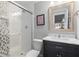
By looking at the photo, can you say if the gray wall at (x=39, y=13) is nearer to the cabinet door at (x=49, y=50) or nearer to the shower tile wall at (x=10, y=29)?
the cabinet door at (x=49, y=50)

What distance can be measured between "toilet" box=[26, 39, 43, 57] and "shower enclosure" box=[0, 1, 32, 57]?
70mm

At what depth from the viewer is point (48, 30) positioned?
1.31 meters

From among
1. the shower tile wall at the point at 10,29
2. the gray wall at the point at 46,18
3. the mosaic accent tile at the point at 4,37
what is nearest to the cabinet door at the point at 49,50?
the gray wall at the point at 46,18

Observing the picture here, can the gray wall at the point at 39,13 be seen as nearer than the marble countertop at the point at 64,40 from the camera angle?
No

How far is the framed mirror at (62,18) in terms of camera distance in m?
1.24

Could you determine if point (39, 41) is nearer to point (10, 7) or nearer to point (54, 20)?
point (54, 20)

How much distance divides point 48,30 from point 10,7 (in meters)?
0.59

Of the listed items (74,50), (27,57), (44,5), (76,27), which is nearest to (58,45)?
(74,50)

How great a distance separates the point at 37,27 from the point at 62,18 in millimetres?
356

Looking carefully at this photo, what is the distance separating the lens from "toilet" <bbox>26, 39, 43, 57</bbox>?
1308 millimetres

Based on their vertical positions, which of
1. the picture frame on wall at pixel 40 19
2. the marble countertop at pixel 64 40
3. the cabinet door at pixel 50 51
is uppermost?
the picture frame on wall at pixel 40 19

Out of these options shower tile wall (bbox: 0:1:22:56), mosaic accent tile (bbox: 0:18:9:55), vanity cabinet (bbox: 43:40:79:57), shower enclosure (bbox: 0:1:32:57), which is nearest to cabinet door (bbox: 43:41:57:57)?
vanity cabinet (bbox: 43:40:79:57)

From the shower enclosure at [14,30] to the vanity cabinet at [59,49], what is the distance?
25cm

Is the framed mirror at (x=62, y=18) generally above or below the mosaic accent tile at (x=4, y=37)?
above
